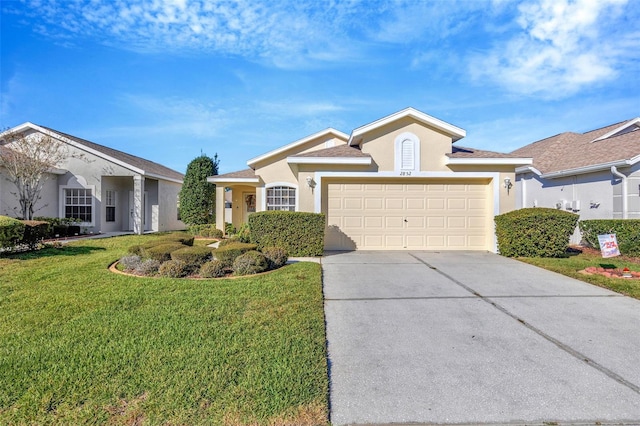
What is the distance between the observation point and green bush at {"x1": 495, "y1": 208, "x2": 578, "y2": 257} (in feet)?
31.8

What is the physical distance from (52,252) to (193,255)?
551 cm

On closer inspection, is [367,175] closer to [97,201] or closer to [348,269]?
[348,269]

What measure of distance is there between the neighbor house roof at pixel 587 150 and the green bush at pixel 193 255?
44.8 feet

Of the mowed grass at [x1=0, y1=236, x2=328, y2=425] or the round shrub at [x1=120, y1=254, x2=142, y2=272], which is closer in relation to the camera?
the mowed grass at [x1=0, y1=236, x2=328, y2=425]

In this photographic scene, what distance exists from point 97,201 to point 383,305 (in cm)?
1643

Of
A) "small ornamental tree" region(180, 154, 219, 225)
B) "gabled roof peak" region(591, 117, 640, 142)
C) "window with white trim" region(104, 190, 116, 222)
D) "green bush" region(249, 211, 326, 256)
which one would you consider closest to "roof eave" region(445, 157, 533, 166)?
"green bush" region(249, 211, 326, 256)

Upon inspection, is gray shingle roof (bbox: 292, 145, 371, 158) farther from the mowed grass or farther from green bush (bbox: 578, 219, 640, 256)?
green bush (bbox: 578, 219, 640, 256)

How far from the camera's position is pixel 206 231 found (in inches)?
600

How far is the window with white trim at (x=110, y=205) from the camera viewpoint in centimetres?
1677

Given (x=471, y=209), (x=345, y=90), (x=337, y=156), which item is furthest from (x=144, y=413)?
(x=345, y=90)

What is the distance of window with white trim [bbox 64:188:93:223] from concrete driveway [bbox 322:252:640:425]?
15.2 meters

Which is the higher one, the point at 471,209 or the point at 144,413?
the point at 471,209

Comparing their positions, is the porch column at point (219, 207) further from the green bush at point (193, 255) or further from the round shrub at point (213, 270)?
the round shrub at point (213, 270)

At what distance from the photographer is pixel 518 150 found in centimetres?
2088
